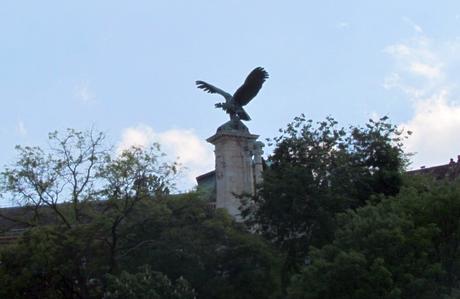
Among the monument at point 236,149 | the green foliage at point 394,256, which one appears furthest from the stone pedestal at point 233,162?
the green foliage at point 394,256

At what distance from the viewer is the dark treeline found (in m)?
20.4

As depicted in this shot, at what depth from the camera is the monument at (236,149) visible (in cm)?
3175

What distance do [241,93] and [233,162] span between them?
3.09 meters

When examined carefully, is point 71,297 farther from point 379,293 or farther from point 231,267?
point 379,293

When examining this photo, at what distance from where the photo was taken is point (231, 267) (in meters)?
25.5

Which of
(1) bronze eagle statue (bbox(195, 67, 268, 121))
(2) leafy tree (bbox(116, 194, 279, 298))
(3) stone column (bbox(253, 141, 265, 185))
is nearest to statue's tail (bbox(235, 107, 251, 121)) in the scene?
(1) bronze eagle statue (bbox(195, 67, 268, 121))

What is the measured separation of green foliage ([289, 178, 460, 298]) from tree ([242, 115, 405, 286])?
531 centimetres

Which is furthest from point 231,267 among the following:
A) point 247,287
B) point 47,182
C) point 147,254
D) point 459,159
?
point 459,159

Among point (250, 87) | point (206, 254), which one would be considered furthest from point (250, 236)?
point (250, 87)

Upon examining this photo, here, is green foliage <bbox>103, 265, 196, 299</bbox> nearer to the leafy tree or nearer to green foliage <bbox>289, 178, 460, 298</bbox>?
the leafy tree

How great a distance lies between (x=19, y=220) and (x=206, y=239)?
627 cm

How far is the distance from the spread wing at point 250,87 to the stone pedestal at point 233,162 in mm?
1227

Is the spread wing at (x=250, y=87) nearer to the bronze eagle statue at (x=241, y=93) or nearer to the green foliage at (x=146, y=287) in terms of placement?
the bronze eagle statue at (x=241, y=93)

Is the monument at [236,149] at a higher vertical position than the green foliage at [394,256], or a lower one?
higher
